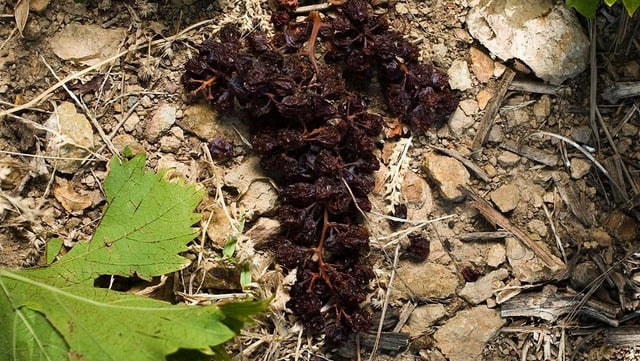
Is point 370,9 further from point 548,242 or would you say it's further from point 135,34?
point 548,242

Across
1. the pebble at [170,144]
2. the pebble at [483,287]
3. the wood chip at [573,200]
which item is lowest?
the pebble at [483,287]

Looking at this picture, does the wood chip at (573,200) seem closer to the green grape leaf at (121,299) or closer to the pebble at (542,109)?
the pebble at (542,109)

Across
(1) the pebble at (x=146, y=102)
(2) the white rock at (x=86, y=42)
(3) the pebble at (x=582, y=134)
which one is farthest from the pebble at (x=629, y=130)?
(2) the white rock at (x=86, y=42)

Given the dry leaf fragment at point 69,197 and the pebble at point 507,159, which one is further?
the pebble at point 507,159

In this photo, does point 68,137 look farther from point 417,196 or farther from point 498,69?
point 498,69

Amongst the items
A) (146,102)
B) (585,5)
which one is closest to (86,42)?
(146,102)

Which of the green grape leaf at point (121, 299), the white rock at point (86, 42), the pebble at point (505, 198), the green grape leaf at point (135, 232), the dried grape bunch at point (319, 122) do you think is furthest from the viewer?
the pebble at point (505, 198)
